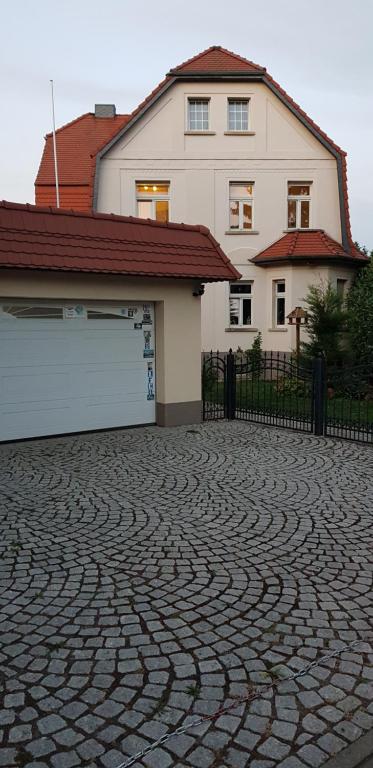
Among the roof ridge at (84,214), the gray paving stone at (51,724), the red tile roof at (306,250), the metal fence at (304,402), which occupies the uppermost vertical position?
the red tile roof at (306,250)

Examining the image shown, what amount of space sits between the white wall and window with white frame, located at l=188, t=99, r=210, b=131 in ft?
1.00

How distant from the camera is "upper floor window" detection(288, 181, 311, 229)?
70.6 ft

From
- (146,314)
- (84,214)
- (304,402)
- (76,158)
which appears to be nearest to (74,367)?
(146,314)

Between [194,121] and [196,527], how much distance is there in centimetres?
1938

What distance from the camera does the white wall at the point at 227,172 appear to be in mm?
20906

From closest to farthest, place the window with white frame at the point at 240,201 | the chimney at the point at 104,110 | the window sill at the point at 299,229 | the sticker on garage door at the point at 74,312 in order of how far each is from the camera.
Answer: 1. the sticker on garage door at the point at 74,312
2. the window sill at the point at 299,229
3. the window with white frame at the point at 240,201
4. the chimney at the point at 104,110

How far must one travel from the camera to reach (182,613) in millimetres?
3846

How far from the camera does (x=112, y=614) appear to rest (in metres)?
3.82

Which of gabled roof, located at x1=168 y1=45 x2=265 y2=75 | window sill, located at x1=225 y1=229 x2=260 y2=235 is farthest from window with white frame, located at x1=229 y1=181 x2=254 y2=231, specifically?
gabled roof, located at x1=168 y1=45 x2=265 y2=75

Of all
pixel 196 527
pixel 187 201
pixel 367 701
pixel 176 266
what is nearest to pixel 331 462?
pixel 196 527

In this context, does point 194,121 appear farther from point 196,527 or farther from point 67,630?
point 67,630

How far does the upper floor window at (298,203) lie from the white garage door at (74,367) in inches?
489

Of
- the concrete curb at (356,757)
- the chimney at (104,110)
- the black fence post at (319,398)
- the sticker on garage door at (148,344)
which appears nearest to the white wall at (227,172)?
the chimney at (104,110)

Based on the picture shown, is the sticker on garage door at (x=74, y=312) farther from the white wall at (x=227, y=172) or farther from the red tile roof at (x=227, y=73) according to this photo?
the red tile roof at (x=227, y=73)
